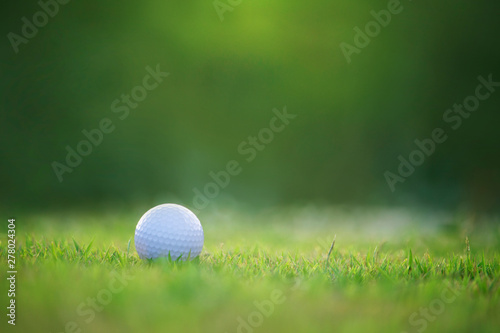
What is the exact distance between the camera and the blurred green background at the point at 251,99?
7.53 meters

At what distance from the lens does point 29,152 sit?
24.4 feet

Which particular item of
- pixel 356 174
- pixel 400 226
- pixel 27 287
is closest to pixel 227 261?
pixel 27 287

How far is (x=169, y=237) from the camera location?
231cm

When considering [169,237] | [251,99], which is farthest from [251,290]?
[251,99]

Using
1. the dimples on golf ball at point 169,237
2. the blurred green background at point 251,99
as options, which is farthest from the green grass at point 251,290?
the blurred green background at point 251,99

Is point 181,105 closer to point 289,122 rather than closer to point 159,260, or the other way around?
point 289,122

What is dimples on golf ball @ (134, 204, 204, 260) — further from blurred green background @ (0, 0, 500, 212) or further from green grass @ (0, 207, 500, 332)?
blurred green background @ (0, 0, 500, 212)

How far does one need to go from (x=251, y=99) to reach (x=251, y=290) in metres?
7.52

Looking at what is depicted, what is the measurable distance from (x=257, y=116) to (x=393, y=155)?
2.89 meters

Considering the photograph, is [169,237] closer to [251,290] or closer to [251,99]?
[251,290]

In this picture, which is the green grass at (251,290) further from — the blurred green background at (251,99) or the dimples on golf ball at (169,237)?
the blurred green background at (251,99)

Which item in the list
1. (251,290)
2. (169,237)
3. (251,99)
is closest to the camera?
(251,290)

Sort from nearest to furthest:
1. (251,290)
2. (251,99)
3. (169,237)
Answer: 1. (251,290)
2. (169,237)
3. (251,99)

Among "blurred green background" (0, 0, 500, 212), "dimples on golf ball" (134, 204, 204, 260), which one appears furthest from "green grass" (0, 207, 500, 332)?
"blurred green background" (0, 0, 500, 212)
